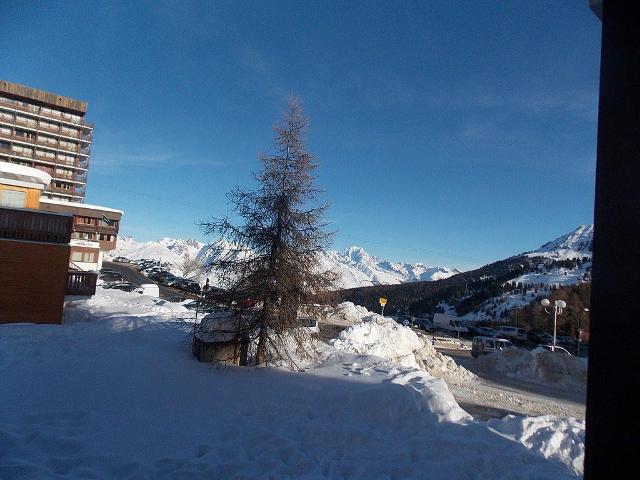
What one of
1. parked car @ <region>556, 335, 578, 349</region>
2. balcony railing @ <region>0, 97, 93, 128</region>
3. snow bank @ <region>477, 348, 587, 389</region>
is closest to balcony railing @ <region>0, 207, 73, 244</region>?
snow bank @ <region>477, 348, 587, 389</region>

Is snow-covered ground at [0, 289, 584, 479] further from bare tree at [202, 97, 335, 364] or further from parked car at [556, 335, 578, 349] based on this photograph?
parked car at [556, 335, 578, 349]

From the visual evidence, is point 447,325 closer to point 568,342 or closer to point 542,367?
point 568,342

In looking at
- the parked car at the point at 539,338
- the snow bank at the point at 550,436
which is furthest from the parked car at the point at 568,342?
the snow bank at the point at 550,436

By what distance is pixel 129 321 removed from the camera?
44.3 feet

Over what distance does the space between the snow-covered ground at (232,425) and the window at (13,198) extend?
386 inches

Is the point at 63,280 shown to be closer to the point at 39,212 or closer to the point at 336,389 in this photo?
the point at 39,212

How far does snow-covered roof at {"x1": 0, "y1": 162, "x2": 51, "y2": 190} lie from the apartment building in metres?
42.9

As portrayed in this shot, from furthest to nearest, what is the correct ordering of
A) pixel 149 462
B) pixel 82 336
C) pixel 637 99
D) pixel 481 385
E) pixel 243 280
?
pixel 481 385 → pixel 82 336 → pixel 243 280 → pixel 149 462 → pixel 637 99

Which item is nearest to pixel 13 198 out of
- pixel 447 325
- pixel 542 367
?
pixel 542 367

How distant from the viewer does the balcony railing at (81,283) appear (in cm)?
1609

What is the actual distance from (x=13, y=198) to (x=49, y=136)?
168ft

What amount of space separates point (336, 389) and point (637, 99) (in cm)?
765

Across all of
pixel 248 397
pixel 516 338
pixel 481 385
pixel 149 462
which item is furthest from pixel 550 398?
pixel 516 338

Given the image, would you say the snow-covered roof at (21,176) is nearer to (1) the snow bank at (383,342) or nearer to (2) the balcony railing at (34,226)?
(2) the balcony railing at (34,226)
